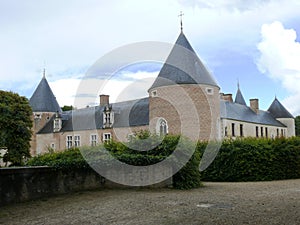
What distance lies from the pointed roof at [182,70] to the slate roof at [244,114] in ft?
29.8

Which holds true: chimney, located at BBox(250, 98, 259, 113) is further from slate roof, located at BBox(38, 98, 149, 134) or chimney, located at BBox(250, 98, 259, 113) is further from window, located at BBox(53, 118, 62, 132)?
window, located at BBox(53, 118, 62, 132)

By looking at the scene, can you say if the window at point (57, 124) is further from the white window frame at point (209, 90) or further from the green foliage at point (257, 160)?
the green foliage at point (257, 160)

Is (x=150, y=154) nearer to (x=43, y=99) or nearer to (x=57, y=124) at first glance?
(x=57, y=124)

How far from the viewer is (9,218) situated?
6543 mm

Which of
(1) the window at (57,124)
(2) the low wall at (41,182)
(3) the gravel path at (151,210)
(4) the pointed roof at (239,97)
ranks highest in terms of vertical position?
(4) the pointed roof at (239,97)

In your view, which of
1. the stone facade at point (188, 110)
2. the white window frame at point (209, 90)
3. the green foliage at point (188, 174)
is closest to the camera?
the green foliage at point (188, 174)

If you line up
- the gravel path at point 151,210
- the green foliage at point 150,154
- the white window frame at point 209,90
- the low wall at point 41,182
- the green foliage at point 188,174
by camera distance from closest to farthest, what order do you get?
the gravel path at point 151,210 < the low wall at point 41,182 < the green foliage at point 150,154 < the green foliage at point 188,174 < the white window frame at point 209,90

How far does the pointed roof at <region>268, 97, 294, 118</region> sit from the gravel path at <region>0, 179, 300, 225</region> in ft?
126

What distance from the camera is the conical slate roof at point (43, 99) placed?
123 ft

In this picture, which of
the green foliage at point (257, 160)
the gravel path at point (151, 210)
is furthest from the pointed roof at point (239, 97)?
the gravel path at point (151, 210)

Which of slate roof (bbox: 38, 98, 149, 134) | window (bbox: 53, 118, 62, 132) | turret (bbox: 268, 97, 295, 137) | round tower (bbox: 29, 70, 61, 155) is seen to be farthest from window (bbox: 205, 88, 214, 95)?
turret (bbox: 268, 97, 295, 137)

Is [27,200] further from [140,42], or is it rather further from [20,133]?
[20,133]

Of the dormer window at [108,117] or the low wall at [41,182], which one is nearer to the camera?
the low wall at [41,182]

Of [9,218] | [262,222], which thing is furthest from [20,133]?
[262,222]
